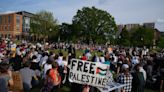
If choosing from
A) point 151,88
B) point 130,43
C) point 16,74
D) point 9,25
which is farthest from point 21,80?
point 9,25

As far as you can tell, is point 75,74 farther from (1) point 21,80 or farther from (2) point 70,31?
(2) point 70,31

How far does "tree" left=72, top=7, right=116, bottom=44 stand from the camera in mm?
107062

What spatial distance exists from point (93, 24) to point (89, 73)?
101894 millimetres

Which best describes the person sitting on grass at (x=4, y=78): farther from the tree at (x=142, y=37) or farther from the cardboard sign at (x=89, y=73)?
the tree at (x=142, y=37)

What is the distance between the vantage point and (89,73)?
24.6 feet

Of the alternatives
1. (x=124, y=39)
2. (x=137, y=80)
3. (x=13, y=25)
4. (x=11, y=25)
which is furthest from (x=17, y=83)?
(x=11, y=25)

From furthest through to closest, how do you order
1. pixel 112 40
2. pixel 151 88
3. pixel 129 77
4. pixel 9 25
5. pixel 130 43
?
pixel 9 25, pixel 130 43, pixel 112 40, pixel 151 88, pixel 129 77

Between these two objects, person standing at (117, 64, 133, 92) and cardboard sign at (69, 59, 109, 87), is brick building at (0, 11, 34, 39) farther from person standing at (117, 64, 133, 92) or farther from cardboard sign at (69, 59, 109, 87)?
cardboard sign at (69, 59, 109, 87)

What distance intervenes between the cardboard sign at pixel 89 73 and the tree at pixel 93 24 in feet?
321

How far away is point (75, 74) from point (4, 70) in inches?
71.4

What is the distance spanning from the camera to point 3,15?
469 ft

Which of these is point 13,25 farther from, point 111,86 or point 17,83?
point 111,86

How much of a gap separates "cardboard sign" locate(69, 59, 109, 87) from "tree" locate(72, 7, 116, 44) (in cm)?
9787

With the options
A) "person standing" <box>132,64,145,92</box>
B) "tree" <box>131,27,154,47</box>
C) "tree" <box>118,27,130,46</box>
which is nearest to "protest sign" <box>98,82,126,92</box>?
"person standing" <box>132,64,145,92</box>
